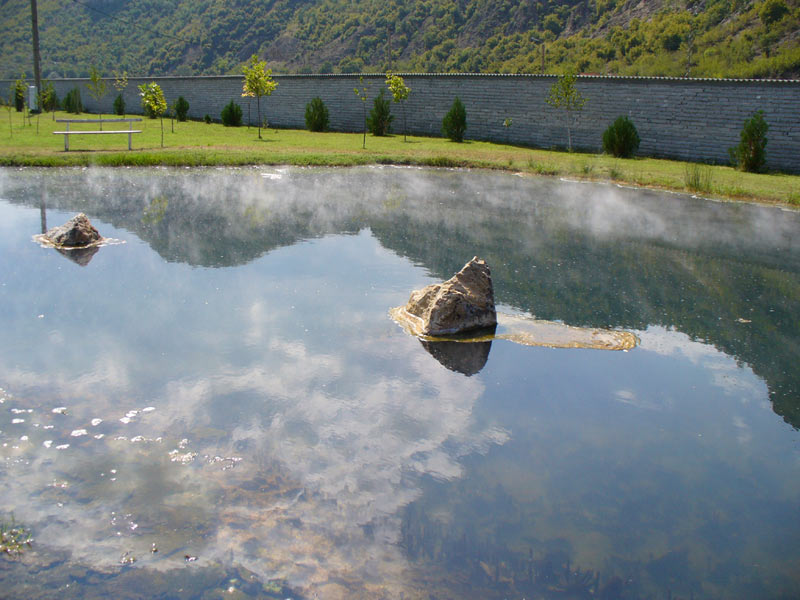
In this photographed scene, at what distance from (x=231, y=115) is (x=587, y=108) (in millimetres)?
16313

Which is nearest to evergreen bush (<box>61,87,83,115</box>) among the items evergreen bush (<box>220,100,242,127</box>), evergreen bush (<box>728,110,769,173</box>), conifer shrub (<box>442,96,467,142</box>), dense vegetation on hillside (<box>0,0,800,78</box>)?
evergreen bush (<box>220,100,242,127</box>)

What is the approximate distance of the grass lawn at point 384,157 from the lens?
52.3ft

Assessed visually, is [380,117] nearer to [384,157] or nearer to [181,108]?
[384,157]

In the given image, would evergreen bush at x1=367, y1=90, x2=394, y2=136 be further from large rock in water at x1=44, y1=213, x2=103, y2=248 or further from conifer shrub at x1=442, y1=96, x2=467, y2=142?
large rock in water at x1=44, y1=213, x2=103, y2=248

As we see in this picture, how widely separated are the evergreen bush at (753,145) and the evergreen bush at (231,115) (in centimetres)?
2144

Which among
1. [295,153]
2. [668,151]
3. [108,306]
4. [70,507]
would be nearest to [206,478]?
[70,507]

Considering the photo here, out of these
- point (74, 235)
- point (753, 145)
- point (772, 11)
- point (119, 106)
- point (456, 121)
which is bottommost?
point (74, 235)

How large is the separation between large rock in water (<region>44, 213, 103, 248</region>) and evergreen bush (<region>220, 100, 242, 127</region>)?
24517mm

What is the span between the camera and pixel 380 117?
28.2 m

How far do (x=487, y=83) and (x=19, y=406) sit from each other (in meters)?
23.3

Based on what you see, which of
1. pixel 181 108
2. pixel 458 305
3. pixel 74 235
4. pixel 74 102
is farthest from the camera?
pixel 74 102

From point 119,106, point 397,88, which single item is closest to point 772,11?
point 397,88

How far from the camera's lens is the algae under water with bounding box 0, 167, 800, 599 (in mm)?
3461

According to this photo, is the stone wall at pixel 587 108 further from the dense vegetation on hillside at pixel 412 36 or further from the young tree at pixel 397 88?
the dense vegetation on hillside at pixel 412 36
